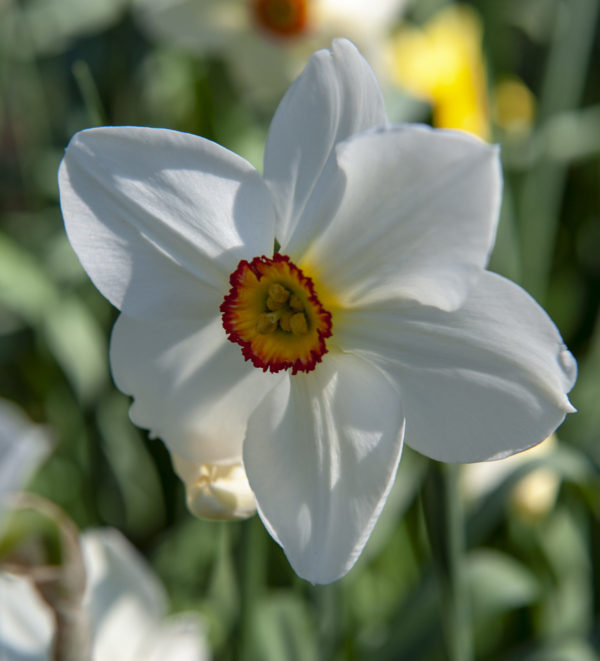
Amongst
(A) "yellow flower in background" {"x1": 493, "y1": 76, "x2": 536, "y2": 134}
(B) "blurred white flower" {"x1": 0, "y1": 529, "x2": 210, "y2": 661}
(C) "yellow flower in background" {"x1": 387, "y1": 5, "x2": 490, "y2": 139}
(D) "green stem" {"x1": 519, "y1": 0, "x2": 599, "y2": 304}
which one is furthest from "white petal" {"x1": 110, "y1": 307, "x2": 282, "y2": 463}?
(A) "yellow flower in background" {"x1": 493, "y1": 76, "x2": 536, "y2": 134}

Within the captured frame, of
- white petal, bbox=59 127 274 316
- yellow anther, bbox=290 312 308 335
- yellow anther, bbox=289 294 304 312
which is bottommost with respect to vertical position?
yellow anther, bbox=290 312 308 335

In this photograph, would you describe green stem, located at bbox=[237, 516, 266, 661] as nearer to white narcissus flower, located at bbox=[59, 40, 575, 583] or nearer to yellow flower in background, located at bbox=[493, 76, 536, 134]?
white narcissus flower, located at bbox=[59, 40, 575, 583]

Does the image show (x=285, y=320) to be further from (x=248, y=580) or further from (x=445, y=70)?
(x=445, y=70)

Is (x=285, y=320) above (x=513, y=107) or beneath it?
above

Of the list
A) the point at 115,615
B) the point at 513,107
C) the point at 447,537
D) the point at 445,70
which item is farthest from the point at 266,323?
the point at 513,107

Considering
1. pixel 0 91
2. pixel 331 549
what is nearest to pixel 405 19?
pixel 0 91

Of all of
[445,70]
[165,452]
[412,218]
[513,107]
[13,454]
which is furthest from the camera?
[513,107]
